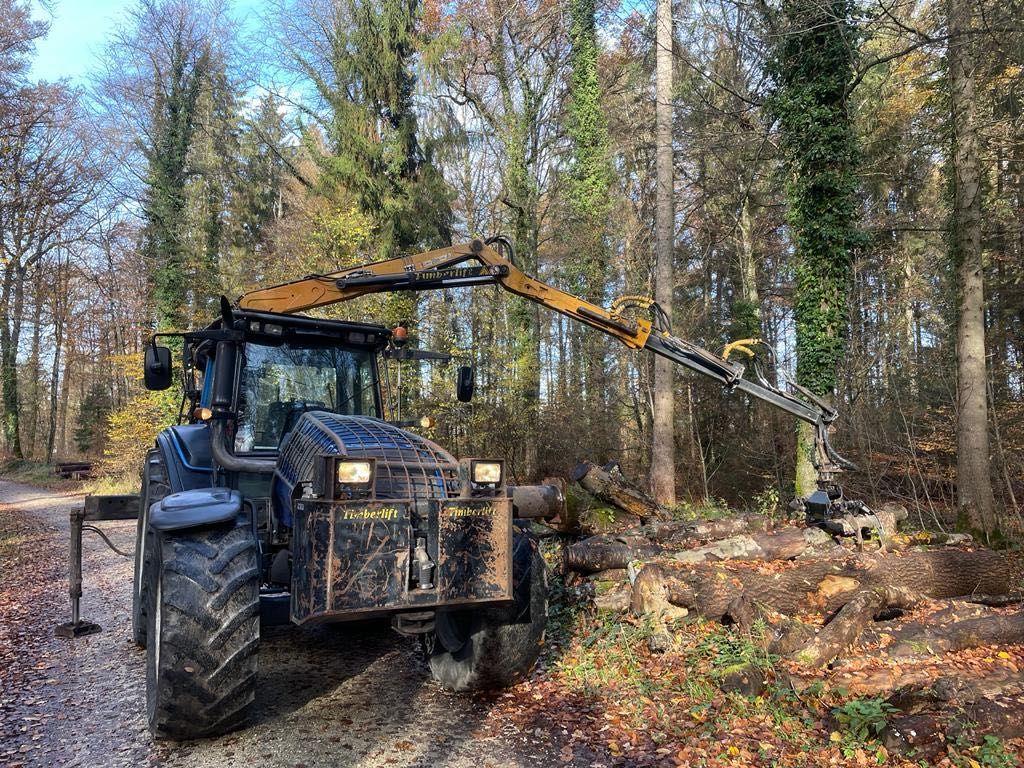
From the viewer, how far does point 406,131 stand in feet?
67.8

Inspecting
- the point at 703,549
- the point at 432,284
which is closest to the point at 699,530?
the point at 703,549

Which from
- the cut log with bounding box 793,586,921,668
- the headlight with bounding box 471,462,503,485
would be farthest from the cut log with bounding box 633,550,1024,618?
the headlight with bounding box 471,462,503,485

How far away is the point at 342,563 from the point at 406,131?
62.4 ft

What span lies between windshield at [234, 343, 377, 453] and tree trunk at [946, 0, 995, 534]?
9.67 meters

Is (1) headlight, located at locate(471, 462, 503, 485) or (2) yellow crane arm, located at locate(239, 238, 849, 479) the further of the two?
(2) yellow crane arm, located at locate(239, 238, 849, 479)

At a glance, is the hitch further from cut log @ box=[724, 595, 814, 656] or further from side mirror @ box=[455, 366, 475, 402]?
cut log @ box=[724, 595, 814, 656]

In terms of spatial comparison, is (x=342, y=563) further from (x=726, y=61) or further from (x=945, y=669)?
(x=726, y=61)

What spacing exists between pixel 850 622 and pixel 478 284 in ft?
15.0

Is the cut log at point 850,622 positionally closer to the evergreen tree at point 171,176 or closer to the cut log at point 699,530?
the cut log at point 699,530

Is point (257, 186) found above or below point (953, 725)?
above

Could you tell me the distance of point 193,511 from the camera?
4.16 m

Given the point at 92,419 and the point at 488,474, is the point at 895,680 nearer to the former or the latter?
the point at 488,474

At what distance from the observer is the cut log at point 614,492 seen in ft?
33.1

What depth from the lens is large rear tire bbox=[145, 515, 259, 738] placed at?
3.80 metres
